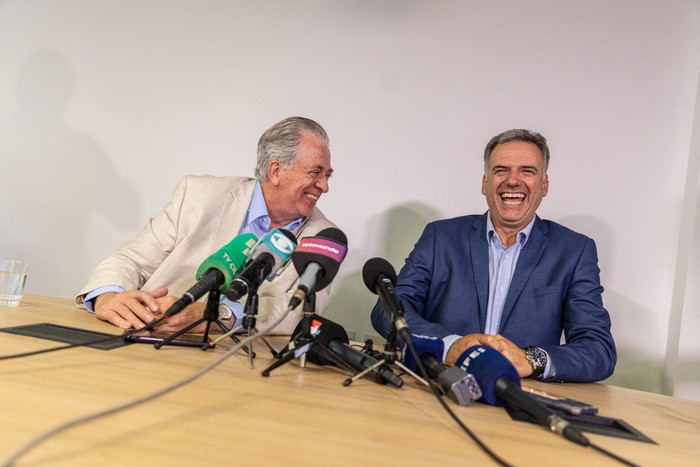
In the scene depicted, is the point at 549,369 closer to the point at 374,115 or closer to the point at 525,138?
the point at 525,138

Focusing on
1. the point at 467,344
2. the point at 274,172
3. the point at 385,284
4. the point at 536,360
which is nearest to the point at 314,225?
the point at 274,172

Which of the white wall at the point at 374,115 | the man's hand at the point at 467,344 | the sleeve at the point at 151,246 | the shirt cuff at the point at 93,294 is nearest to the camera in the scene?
the man's hand at the point at 467,344

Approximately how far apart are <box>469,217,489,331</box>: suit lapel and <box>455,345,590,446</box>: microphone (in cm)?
117

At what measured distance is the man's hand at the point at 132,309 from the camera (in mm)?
1670

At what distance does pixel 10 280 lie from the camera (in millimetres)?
1854

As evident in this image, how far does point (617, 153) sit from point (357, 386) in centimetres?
227

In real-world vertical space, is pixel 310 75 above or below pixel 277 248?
above

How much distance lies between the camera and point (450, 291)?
2432 mm

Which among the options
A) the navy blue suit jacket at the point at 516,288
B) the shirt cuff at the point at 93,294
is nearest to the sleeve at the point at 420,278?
the navy blue suit jacket at the point at 516,288

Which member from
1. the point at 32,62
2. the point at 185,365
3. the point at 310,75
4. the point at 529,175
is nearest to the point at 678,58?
the point at 529,175

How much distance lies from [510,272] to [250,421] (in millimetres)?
1862

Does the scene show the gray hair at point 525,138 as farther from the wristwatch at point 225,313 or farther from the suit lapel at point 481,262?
the wristwatch at point 225,313

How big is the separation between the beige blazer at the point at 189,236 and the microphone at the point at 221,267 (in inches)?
33.1

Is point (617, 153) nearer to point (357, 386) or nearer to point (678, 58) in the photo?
point (678, 58)
